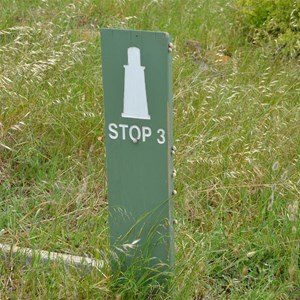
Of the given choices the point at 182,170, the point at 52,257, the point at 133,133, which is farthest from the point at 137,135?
the point at 182,170

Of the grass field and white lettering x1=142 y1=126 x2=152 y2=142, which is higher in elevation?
white lettering x1=142 y1=126 x2=152 y2=142

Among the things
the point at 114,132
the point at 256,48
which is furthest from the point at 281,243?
the point at 256,48

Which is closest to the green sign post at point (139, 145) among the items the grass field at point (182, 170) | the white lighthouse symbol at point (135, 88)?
the white lighthouse symbol at point (135, 88)

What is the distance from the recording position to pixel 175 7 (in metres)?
6.37

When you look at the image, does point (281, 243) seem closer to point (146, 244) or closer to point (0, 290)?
point (146, 244)

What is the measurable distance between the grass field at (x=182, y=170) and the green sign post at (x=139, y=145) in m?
0.14

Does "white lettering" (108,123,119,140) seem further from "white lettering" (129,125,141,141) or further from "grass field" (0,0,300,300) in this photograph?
"grass field" (0,0,300,300)

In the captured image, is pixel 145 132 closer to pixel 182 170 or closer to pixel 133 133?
pixel 133 133

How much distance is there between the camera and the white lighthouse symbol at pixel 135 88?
2574 millimetres

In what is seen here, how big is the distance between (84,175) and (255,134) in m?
1.01

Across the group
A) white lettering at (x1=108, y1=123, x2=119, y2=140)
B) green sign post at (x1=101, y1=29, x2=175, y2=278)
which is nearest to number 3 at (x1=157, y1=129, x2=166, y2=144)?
green sign post at (x1=101, y1=29, x2=175, y2=278)

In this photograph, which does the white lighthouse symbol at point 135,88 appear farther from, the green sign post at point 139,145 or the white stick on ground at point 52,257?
the white stick on ground at point 52,257

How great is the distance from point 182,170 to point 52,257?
0.99 meters

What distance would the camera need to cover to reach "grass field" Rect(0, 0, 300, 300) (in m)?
3.01
